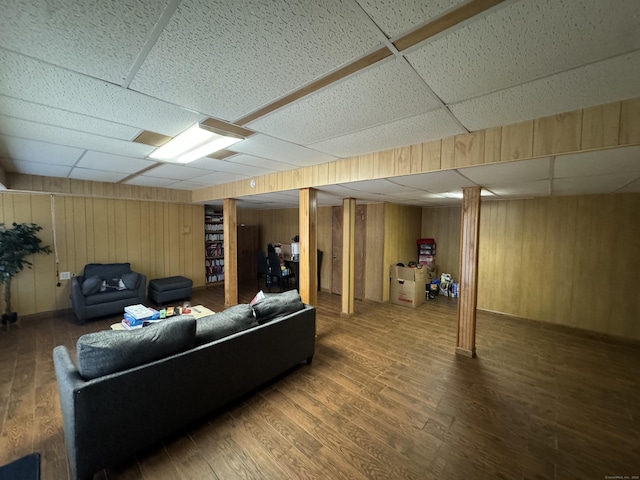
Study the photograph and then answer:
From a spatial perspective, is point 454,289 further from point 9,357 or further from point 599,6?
point 9,357

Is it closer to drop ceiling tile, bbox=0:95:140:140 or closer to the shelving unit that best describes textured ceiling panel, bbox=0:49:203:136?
drop ceiling tile, bbox=0:95:140:140

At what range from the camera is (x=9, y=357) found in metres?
3.00

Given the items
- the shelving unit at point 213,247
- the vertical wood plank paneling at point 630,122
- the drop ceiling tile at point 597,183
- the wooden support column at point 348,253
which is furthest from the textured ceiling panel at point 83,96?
→ the shelving unit at point 213,247

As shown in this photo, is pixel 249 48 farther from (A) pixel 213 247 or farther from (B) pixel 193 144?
(A) pixel 213 247

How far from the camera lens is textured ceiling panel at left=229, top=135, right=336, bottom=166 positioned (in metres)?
2.40

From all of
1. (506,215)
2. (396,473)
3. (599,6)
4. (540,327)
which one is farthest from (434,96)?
(540,327)

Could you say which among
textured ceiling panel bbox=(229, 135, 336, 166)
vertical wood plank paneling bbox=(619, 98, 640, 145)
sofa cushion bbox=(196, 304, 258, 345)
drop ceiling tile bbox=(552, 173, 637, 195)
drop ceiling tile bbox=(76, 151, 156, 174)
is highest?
textured ceiling panel bbox=(229, 135, 336, 166)

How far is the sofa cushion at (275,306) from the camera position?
2.54 meters

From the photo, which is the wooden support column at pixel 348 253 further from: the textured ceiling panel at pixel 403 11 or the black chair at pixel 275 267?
the textured ceiling panel at pixel 403 11

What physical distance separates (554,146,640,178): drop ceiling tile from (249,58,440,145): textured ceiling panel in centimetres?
127

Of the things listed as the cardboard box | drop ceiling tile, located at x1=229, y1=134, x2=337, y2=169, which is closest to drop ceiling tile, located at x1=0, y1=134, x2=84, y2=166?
drop ceiling tile, located at x1=229, y1=134, x2=337, y2=169

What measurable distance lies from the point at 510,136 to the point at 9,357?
5.69 metres

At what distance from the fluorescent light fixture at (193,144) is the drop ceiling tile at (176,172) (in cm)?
44

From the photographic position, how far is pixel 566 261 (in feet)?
13.2
